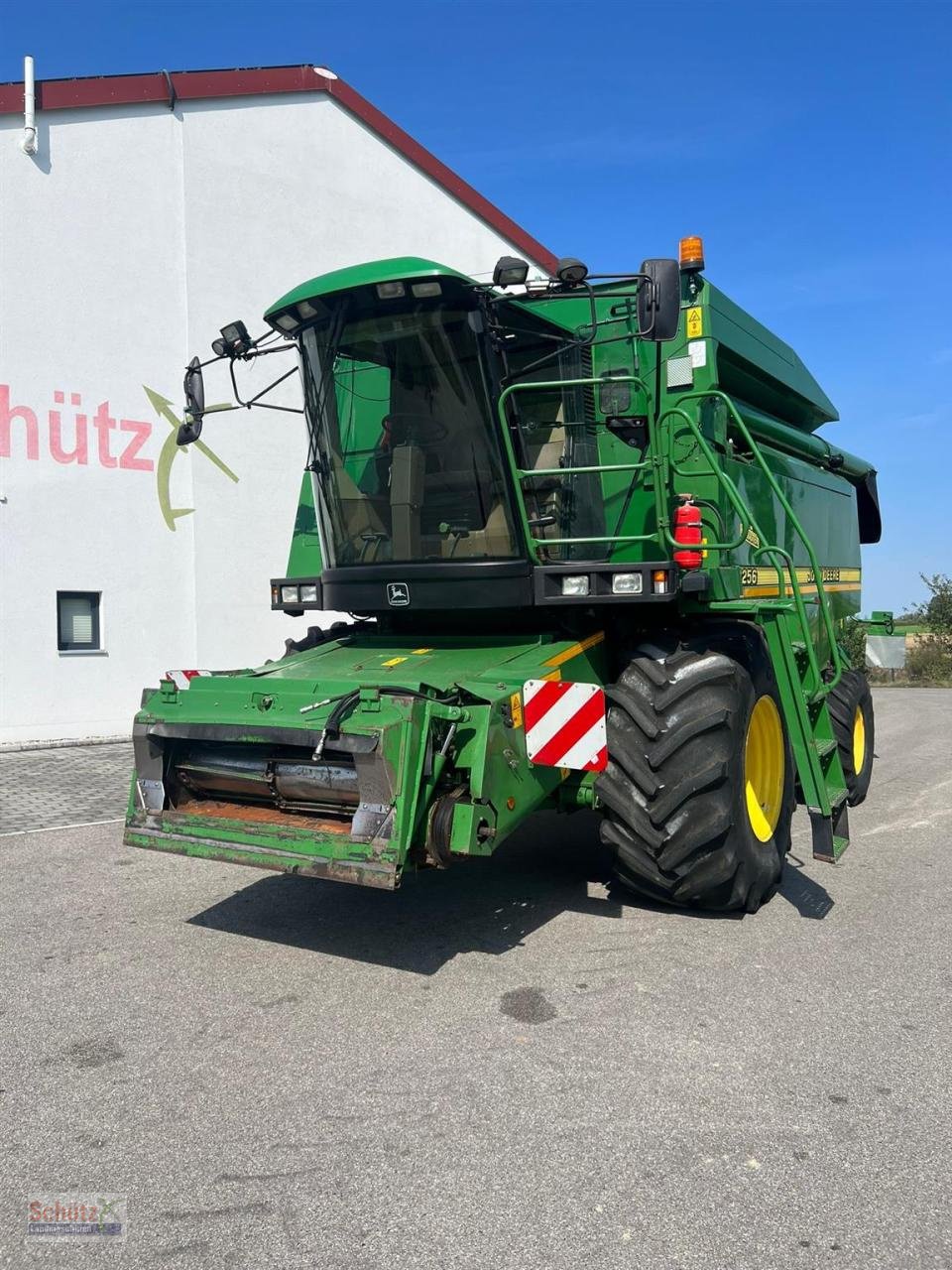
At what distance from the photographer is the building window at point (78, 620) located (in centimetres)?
1086

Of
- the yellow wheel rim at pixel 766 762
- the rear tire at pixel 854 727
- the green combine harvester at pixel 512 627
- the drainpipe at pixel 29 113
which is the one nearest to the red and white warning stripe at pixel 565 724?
the green combine harvester at pixel 512 627

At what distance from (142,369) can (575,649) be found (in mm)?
8165

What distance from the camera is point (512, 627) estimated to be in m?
5.39

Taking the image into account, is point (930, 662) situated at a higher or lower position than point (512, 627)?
lower

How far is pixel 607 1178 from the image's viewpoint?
2762 millimetres

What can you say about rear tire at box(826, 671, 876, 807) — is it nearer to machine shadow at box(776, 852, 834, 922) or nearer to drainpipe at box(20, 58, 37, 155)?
machine shadow at box(776, 852, 834, 922)

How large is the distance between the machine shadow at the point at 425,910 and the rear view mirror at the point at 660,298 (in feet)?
8.01

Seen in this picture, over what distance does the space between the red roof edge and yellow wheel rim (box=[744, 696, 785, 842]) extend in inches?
389

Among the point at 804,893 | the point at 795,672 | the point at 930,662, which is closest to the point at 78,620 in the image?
the point at 795,672

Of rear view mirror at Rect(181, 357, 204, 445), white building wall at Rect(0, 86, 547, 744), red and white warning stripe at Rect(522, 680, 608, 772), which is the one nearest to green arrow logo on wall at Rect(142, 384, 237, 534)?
white building wall at Rect(0, 86, 547, 744)

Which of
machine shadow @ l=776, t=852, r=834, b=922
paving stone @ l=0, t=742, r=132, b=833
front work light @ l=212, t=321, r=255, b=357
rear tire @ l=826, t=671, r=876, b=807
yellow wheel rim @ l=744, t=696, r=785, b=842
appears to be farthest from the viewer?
rear tire @ l=826, t=671, r=876, b=807

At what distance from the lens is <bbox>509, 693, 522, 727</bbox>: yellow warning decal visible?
170 inches

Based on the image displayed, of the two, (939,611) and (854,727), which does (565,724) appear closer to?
(854,727)

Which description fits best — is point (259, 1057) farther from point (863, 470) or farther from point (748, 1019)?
point (863, 470)
